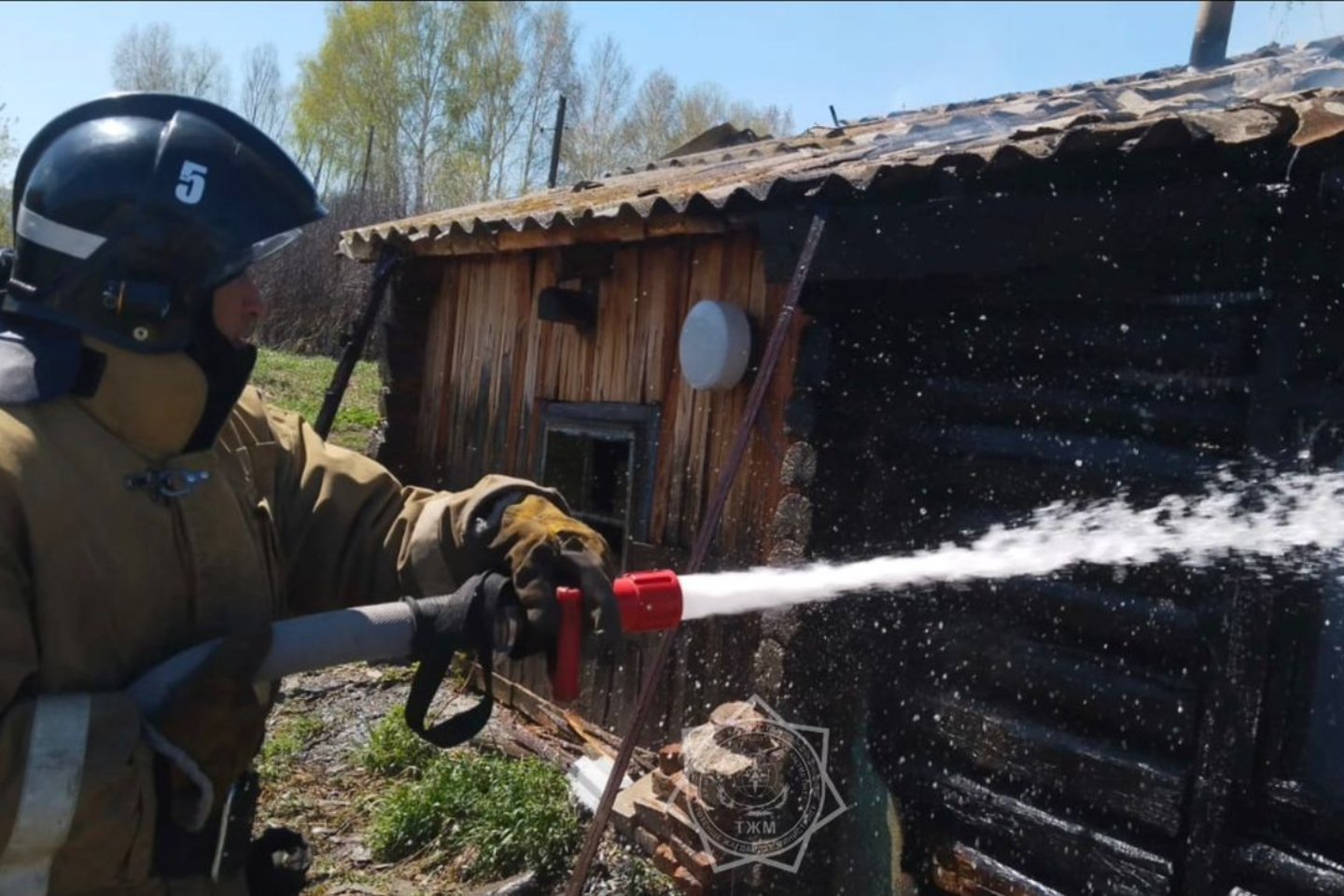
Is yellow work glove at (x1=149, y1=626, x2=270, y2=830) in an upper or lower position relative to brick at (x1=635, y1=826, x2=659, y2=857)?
upper

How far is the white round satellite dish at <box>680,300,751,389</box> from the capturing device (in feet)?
16.5

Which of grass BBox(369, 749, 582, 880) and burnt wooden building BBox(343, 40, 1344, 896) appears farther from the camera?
grass BBox(369, 749, 582, 880)

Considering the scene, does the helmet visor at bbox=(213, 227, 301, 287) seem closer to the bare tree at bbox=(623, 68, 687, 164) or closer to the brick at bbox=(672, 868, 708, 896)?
the brick at bbox=(672, 868, 708, 896)

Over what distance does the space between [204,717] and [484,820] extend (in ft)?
12.0

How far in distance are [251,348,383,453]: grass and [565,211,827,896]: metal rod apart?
942 cm

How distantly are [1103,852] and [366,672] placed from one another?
5.47 meters

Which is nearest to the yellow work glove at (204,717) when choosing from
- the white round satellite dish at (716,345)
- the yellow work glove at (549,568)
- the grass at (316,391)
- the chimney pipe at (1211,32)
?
the yellow work glove at (549,568)

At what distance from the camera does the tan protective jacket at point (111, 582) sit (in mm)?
1757

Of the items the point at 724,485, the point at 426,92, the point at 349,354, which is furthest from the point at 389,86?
the point at 724,485

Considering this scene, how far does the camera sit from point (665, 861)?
188 inches

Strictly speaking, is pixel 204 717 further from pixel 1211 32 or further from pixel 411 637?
pixel 1211 32

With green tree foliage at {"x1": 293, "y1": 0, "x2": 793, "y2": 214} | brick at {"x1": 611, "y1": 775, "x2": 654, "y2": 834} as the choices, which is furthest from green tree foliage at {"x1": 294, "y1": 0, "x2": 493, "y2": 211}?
brick at {"x1": 611, "y1": 775, "x2": 654, "y2": 834}

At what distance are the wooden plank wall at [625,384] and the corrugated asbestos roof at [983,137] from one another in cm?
46

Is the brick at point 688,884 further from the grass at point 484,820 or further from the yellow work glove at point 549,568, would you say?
the yellow work glove at point 549,568
